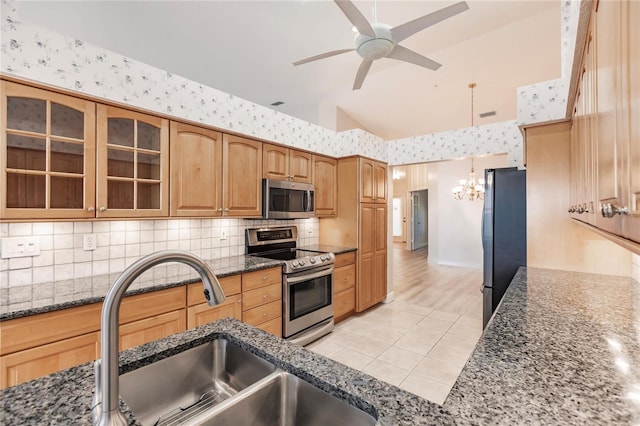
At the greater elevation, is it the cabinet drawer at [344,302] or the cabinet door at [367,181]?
the cabinet door at [367,181]

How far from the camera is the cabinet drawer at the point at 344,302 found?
349 cm

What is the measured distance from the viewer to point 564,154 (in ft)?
7.27

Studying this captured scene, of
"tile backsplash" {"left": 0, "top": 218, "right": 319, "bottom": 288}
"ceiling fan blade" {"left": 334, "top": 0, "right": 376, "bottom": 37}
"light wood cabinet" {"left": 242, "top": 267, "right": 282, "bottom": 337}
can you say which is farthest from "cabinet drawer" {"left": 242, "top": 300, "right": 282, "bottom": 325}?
"ceiling fan blade" {"left": 334, "top": 0, "right": 376, "bottom": 37}

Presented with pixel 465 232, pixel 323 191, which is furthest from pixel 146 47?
pixel 465 232

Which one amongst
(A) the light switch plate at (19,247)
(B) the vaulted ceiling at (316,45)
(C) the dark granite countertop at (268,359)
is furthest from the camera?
(B) the vaulted ceiling at (316,45)

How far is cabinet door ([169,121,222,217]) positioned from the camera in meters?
2.34

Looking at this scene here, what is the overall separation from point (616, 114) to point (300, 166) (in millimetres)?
2920

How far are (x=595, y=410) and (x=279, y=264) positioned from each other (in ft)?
7.58

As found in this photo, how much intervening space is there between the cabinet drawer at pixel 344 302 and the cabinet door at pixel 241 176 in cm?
146

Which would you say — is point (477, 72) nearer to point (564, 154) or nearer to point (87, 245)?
point (564, 154)

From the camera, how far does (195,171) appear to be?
8.07ft

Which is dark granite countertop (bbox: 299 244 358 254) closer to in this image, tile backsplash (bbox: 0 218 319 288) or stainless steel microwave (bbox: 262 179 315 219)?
stainless steel microwave (bbox: 262 179 315 219)

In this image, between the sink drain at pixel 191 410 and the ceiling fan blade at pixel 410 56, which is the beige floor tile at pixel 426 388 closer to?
the sink drain at pixel 191 410

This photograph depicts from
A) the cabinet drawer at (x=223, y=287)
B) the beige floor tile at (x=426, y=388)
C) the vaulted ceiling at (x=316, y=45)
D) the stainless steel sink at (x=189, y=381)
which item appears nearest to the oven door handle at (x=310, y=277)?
the cabinet drawer at (x=223, y=287)
